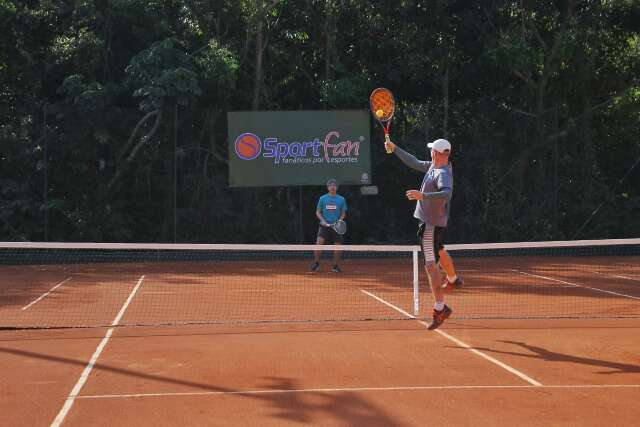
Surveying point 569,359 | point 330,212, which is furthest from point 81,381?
point 330,212

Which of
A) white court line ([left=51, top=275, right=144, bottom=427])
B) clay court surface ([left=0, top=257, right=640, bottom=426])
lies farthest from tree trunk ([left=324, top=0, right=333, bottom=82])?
white court line ([left=51, top=275, right=144, bottom=427])

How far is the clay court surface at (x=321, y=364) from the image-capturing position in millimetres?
6141

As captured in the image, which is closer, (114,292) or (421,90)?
(114,292)

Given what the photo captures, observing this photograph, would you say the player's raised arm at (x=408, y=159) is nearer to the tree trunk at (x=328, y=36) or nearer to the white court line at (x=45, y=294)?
the white court line at (x=45, y=294)

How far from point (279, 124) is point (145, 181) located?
3629 mm

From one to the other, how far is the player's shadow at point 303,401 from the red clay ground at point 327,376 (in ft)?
0.04

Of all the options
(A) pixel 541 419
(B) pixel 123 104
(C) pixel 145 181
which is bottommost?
(A) pixel 541 419

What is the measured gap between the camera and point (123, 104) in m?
23.0

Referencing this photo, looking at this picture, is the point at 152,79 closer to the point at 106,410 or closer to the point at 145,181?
the point at 145,181

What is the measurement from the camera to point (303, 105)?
946 inches

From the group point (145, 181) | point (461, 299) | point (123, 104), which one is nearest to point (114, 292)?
point (461, 299)

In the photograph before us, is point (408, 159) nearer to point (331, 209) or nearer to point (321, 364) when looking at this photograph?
point (321, 364)

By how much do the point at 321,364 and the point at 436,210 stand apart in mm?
2049

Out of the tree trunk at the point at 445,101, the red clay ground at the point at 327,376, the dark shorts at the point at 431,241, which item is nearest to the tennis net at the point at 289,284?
the red clay ground at the point at 327,376
